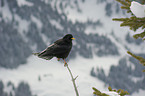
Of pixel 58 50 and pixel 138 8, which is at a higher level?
pixel 58 50

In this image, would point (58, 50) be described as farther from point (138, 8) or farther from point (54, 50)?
point (138, 8)

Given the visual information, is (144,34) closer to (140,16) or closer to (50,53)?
(140,16)

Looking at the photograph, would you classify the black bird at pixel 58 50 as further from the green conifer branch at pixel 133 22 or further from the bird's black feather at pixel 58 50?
the green conifer branch at pixel 133 22

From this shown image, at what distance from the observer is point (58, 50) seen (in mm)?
5297

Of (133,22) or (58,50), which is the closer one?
(133,22)

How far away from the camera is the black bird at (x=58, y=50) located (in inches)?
193

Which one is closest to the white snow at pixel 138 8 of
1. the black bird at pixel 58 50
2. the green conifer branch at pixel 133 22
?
the green conifer branch at pixel 133 22

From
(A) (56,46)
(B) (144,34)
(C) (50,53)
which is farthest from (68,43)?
(B) (144,34)

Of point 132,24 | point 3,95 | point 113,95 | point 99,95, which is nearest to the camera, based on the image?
point 113,95

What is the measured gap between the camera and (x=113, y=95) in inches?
155

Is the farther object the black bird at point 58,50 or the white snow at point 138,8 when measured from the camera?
the black bird at point 58,50

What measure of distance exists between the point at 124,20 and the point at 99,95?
2.17 m

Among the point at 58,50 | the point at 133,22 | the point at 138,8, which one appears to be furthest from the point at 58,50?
the point at 138,8

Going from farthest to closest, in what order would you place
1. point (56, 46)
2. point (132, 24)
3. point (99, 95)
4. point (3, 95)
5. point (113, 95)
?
1. point (3, 95)
2. point (56, 46)
3. point (132, 24)
4. point (99, 95)
5. point (113, 95)
